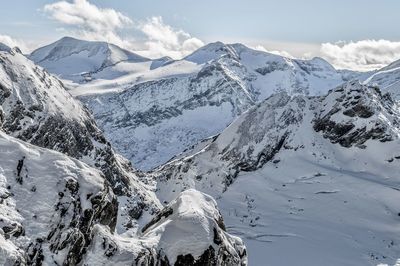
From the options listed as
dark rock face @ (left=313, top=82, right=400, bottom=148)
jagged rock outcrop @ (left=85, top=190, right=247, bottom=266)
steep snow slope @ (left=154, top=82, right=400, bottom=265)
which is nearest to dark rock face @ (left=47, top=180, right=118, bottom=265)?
jagged rock outcrop @ (left=85, top=190, right=247, bottom=266)

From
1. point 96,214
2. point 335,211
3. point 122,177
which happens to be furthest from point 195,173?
point 96,214

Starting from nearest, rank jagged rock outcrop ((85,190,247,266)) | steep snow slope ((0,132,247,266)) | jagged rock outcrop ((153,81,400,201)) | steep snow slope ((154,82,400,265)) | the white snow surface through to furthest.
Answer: the white snow surface, steep snow slope ((0,132,247,266)), jagged rock outcrop ((85,190,247,266)), steep snow slope ((154,82,400,265)), jagged rock outcrop ((153,81,400,201))

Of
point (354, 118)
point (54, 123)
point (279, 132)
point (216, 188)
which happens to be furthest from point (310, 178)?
point (54, 123)

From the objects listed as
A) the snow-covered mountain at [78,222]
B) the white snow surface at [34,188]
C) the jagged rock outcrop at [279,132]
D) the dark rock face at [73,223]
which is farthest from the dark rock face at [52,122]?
the jagged rock outcrop at [279,132]

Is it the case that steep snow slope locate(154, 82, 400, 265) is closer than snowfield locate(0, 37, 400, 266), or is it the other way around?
snowfield locate(0, 37, 400, 266)

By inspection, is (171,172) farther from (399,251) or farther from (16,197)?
(16,197)

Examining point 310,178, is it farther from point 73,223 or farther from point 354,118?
point 73,223

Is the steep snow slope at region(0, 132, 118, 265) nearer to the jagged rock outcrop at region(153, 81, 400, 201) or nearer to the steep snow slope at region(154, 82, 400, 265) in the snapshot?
the steep snow slope at region(154, 82, 400, 265)
